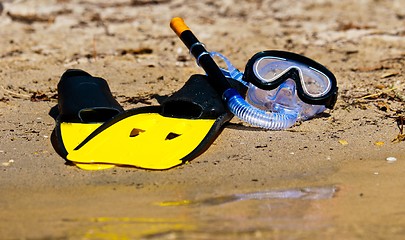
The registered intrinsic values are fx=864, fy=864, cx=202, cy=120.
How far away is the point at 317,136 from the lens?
12.7 feet

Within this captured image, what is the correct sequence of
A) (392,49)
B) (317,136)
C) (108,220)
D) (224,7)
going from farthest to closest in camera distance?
(224,7)
(392,49)
(317,136)
(108,220)

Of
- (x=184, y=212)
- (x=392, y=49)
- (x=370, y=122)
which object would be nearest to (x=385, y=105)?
(x=370, y=122)

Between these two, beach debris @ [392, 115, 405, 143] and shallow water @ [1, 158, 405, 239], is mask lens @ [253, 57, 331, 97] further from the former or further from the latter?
shallow water @ [1, 158, 405, 239]

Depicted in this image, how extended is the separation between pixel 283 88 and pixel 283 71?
0.08 meters

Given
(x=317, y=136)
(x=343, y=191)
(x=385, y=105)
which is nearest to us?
(x=343, y=191)

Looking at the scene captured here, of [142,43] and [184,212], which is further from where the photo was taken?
[142,43]

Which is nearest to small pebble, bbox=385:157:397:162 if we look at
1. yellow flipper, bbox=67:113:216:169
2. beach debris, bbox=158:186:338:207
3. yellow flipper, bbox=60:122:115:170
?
beach debris, bbox=158:186:338:207

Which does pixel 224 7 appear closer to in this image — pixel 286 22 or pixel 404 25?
pixel 286 22

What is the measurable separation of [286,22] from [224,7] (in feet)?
1.74

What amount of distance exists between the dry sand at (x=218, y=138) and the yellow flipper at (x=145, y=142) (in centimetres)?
7

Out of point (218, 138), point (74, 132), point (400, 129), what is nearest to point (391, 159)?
point (400, 129)

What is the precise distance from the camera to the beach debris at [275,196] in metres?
3.09

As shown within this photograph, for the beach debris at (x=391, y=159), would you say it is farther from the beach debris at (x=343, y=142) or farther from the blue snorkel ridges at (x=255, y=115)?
the blue snorkel ridges at (x=255, y=115)

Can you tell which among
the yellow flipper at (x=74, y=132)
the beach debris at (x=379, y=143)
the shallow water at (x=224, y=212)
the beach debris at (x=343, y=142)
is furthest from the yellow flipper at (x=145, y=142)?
the beach debris at (x=379, y=143)
